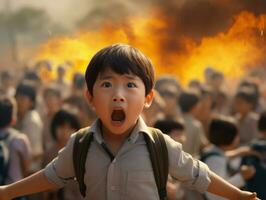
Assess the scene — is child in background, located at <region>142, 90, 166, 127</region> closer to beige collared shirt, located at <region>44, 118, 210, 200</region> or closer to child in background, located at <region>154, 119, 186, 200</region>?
child in background, located at <region>154, 119, 186, 200</region>

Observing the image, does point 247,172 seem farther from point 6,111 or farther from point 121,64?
point 121,64

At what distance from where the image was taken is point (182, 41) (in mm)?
4863

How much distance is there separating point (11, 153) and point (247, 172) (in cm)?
169

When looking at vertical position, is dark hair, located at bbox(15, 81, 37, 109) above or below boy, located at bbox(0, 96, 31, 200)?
above

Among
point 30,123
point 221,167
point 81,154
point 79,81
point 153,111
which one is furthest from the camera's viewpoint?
point 79,81

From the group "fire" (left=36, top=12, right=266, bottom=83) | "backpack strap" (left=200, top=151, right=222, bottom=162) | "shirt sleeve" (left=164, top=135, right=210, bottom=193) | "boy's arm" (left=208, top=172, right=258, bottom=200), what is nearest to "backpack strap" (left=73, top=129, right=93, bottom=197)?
"shirt sleeve" (left=164, top=135, right=210, bottom=193)

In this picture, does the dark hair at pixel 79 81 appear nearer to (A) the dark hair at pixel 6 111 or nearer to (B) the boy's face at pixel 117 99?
(A) the dark hair at pixel 6 111

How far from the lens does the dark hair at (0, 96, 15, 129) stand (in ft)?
15.6

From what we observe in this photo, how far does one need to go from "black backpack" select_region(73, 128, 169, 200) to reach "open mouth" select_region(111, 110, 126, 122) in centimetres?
15

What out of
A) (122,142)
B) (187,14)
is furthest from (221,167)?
(122,142)

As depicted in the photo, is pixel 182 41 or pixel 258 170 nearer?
pixel 258 170

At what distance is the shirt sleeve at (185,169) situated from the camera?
2889mm

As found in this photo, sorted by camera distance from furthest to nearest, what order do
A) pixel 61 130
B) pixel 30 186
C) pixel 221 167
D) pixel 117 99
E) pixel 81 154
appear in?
1. pixel 61 130
2. pixel 221 167
3. pixel 30 186
4. pixel 81 154
5. pixel 117 99

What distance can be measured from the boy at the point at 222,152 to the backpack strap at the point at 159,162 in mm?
1654
